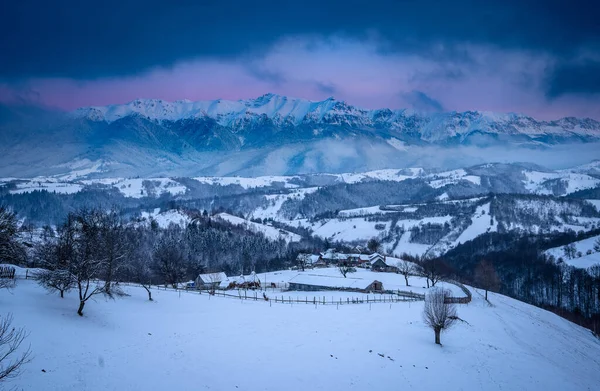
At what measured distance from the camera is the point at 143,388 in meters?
21.9

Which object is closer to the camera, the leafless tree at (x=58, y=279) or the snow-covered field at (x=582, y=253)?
the leafless tree at (x=58, y=279)

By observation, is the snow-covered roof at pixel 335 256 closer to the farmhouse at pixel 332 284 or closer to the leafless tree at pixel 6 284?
the farmhouse at pixel 332 284

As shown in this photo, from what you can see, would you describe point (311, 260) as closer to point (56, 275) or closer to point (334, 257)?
point (334, 257)

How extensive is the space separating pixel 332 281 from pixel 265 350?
168 feet

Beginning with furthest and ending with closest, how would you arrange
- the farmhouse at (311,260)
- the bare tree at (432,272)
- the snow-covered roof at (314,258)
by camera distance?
the snow-covered roof at (314,258) < the farmhouse at (311,260) < the bare tree at (432,272)

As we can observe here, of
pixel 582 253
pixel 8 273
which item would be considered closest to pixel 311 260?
pixel 8 273

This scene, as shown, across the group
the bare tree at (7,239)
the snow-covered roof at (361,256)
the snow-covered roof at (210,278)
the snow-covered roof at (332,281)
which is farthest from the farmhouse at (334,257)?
the bare tree at (7,239)

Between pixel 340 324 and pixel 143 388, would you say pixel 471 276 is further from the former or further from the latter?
pixel 143 388

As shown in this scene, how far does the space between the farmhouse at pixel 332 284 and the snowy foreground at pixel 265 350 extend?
2523cm

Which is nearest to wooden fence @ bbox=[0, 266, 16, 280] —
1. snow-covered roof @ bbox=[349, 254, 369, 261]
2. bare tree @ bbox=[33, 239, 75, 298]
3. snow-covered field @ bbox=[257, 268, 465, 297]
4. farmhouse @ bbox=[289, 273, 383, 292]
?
bare tree @ bbox=[33, 239, 75, 298]

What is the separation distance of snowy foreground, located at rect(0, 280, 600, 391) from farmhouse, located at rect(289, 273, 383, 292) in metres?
25.2

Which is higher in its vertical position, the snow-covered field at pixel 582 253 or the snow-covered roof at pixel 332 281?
the snow-covered field at pixel 582 253

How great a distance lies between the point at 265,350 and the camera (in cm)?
3161

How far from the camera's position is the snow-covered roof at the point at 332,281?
77812 mm
